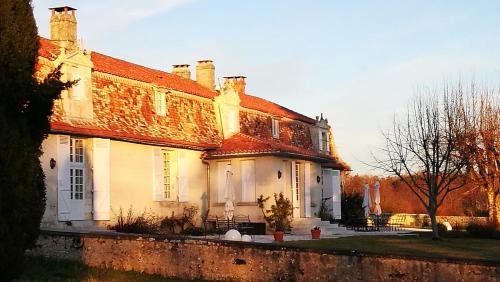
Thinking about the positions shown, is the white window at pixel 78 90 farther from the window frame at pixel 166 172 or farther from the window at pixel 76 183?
the window frame at pixel 166 172

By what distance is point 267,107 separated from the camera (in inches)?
1303

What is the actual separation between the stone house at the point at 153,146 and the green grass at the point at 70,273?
610cm

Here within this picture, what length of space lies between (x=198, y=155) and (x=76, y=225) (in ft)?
Answer: 23.3

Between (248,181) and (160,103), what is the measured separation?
185 inches

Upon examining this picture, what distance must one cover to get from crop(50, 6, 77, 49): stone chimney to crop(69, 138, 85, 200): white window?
13.2ft

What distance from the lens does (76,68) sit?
2194cm

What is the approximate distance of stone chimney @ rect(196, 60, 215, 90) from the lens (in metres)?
32.2

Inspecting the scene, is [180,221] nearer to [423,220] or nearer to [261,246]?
[261,246]

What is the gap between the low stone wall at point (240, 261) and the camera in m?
10.7

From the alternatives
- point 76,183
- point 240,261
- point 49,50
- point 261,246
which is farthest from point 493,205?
point 240,261

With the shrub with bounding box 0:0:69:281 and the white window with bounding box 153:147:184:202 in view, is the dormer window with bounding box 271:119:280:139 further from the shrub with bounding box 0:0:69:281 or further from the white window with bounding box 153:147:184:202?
the shrub with bounding box 0:0:69:281

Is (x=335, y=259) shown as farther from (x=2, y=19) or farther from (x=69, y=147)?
(x=69, y=147)

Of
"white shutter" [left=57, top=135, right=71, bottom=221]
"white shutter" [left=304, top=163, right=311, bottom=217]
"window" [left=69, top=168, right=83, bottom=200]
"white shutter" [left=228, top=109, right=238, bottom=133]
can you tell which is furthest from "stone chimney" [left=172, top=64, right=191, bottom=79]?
"white shutter" [left=57, top=135, right=71, bottom=221]

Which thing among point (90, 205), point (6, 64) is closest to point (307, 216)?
point (90, 205)
